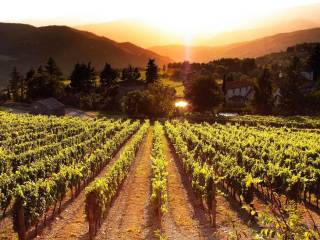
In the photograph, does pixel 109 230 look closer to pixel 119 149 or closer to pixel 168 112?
pixel 119 149

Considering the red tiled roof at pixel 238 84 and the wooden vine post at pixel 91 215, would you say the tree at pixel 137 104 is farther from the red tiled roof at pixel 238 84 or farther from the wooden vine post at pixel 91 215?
the wooden vine post at pixel 91 215

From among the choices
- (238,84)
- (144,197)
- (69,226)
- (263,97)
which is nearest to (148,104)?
(263,97)

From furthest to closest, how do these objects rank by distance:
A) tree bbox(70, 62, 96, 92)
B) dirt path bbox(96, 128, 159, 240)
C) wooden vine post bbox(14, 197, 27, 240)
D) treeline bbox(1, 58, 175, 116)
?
tree bbox(70, 62, 96, 92), treeline bbox(1, 58, 175, 116), dirt path bbox(96, 128, 159, 240), wooden vine post bbox(14, 197, 27, 240)

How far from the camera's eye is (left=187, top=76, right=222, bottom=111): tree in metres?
83.9

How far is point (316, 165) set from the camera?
2664cm

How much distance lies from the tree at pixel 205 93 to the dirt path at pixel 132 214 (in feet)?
186

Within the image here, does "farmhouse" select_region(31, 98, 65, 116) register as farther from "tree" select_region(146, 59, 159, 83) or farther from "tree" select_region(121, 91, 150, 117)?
"tree" select_region(146, 59, 159, 83)

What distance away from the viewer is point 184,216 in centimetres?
1970

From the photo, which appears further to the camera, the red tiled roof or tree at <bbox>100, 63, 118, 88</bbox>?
the red tiled roof

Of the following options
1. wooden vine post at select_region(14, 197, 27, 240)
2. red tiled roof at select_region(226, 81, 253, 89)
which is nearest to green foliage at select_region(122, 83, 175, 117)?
red tiled roof at select_region(226, 81, 253, 89)

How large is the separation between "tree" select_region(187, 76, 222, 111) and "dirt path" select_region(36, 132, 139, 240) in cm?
6424

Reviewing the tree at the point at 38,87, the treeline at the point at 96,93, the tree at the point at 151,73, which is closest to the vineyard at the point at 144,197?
the treeline at the point at 96,93

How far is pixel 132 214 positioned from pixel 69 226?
314 cm

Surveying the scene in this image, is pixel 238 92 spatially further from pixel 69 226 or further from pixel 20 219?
pixel 20 219
